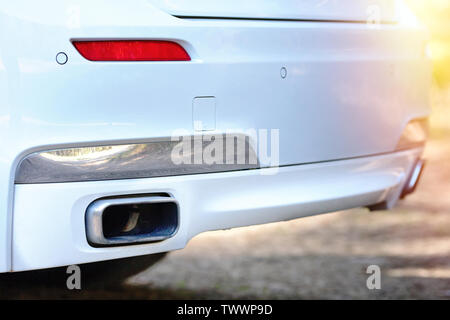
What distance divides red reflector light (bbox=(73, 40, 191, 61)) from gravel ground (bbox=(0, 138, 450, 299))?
90 cm

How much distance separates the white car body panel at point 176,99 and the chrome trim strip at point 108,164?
0.02 metres

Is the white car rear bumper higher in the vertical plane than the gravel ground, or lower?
higher

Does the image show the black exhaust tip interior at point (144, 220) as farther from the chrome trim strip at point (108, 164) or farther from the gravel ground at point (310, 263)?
the gravel ground at point (310, 263)

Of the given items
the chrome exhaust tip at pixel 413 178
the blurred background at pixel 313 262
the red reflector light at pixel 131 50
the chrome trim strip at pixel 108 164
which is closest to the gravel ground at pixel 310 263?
the blurred background at pixel 313 262

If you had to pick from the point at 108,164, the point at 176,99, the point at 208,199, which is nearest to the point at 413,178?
the point at 208,199

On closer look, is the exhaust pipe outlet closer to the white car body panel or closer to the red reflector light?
the white car body panel

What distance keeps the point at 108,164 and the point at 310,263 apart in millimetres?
1972

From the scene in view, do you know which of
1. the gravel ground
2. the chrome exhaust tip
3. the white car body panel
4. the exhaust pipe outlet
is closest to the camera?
the white car body panel

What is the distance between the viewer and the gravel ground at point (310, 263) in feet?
11.2

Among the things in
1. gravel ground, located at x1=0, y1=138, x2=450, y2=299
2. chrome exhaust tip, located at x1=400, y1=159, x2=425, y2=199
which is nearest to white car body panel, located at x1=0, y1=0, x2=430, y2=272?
chrome exhaust tip, located at x1=400, y1=159, x2=425, y2=199

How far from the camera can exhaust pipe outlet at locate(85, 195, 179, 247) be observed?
86.4 inches
